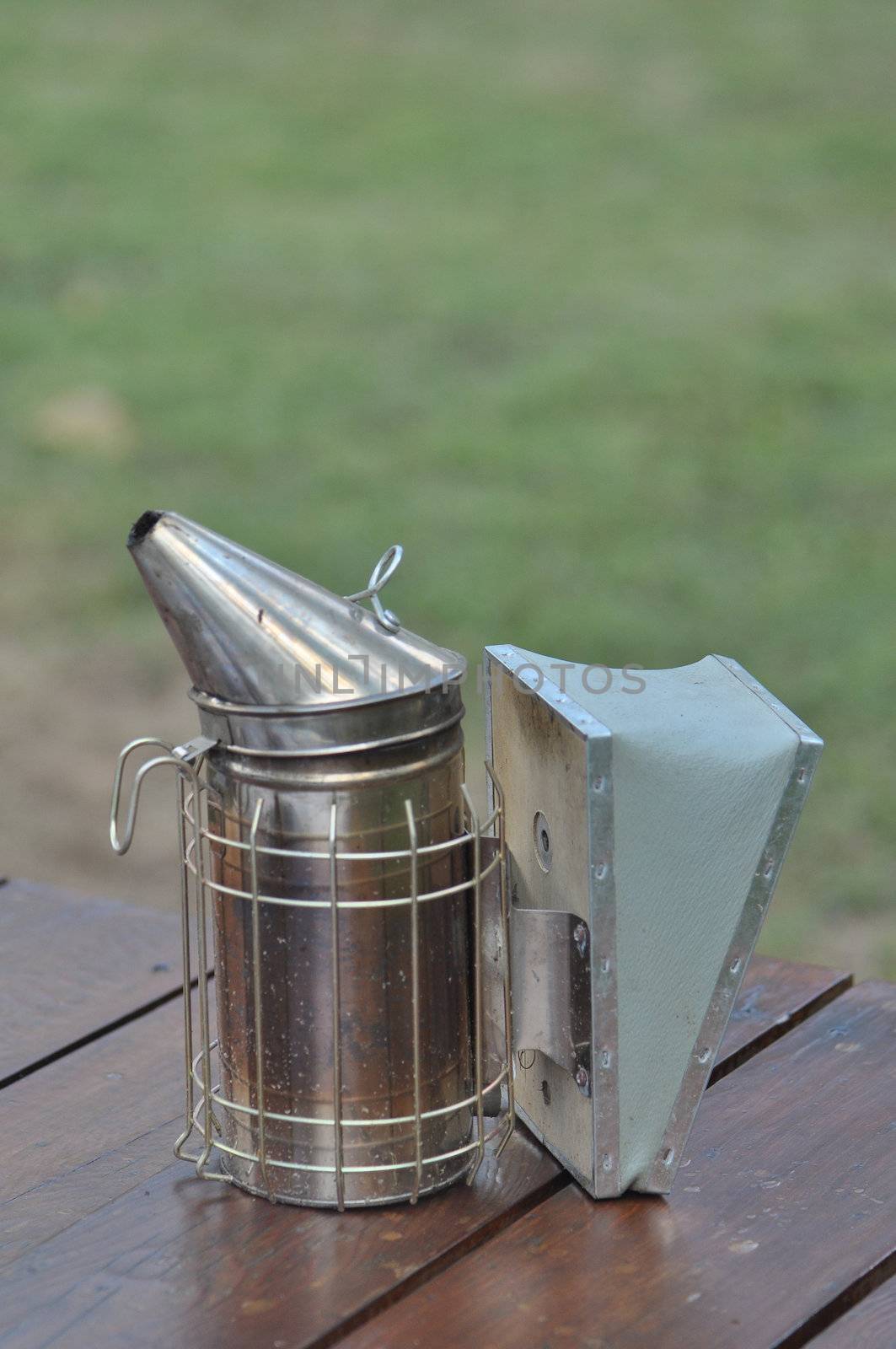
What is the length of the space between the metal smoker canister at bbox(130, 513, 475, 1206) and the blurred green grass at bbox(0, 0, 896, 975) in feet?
5.75

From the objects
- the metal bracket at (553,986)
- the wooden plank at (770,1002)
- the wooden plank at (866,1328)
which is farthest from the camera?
the wooden plank at (770,1002)

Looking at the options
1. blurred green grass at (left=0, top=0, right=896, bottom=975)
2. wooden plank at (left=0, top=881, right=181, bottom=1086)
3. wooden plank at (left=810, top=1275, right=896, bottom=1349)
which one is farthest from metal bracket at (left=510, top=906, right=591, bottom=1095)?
blurred green grass at (left=0, top=0, right=896, bottom=975)

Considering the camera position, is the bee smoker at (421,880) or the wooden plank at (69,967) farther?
the wooden plank at (69,967)

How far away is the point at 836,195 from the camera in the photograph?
238 inches

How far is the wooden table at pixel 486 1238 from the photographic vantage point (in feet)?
3.42

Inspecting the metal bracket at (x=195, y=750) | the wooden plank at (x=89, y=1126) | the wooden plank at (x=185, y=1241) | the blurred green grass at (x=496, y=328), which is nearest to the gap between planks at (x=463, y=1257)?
the wooden plank at (x=185, y=1241)

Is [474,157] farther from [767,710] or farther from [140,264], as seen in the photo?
[767,710]

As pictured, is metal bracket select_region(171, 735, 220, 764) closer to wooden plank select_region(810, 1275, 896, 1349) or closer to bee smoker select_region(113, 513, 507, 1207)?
bee smoker select_region(113, 513, 507, 1207)

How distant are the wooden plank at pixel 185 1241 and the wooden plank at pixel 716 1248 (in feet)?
0.09

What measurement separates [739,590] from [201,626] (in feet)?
9.55

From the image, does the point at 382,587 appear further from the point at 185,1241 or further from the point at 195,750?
the point at 185,1241

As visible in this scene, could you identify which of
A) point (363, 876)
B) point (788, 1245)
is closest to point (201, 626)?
point (363, 876)

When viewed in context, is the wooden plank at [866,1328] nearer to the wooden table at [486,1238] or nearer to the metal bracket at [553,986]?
the wooden table at [486,1238]

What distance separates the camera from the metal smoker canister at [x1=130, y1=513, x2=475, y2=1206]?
3.56 ft
